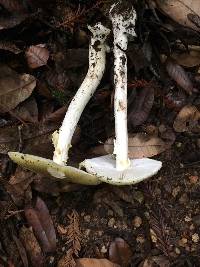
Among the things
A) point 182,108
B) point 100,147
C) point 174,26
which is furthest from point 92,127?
point 174,26

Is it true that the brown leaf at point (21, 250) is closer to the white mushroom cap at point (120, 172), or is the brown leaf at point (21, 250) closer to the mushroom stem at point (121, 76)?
the white mushroom cap at point (120, 172)

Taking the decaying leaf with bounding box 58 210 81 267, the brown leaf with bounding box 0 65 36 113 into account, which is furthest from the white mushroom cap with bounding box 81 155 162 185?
the brown leaf with bounding box 0 65 36 113

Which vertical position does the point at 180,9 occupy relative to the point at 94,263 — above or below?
above

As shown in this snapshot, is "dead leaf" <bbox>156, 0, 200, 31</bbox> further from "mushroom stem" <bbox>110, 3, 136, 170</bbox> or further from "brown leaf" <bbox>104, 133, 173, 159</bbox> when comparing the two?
"brown leaf" <bbox>104, 133, 173, 159</bbox>

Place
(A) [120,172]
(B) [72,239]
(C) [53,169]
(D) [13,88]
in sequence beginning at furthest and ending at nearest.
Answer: (D) [13,88] → (B) [72,239] → (A) [120,172] → (C) [53,169]

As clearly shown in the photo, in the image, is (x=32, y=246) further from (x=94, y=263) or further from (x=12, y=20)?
(x=12, y=20)

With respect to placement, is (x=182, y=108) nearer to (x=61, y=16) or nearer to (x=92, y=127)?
(x=92, y=127)

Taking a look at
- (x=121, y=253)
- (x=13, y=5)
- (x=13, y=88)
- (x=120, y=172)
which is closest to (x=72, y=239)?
(x=121, y=253)
